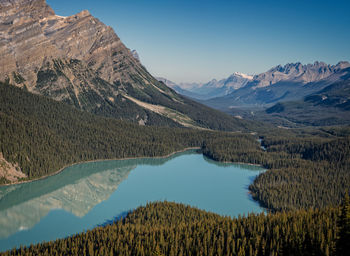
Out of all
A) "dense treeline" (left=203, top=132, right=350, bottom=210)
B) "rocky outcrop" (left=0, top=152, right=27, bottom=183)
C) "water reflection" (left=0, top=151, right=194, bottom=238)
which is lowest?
"water reflection" (left=0, top=151, right=194, bottom=238)

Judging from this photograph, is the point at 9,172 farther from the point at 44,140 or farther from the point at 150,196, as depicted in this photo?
the point at 150,196

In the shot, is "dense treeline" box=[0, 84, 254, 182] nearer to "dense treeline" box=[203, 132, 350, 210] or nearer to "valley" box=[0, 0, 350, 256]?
"valley" box=[0, 0, 350, 256]

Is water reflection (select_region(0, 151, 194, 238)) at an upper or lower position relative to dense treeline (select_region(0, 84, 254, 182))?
lower

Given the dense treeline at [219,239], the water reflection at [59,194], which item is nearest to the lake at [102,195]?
the water reflection at [59,194]

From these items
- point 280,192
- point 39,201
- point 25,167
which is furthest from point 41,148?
point 280,192

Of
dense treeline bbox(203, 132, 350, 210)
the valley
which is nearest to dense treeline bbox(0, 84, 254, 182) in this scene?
the valley

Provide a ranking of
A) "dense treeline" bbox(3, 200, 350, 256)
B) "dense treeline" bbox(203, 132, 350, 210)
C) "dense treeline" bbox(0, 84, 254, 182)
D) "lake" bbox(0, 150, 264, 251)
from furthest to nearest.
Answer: "dense treeline" bbox(0, 84, 254, 182), "dense treeline" bbox(203, 132, 350, 210), "lake" bbox(0, 150, 264, 251), "dense treeline" bbox(3, 200, 350, 256)

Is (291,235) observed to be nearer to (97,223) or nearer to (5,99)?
(97,223)

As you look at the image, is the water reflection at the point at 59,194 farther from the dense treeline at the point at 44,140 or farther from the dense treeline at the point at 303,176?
the dense treeline at the point at 303,176
